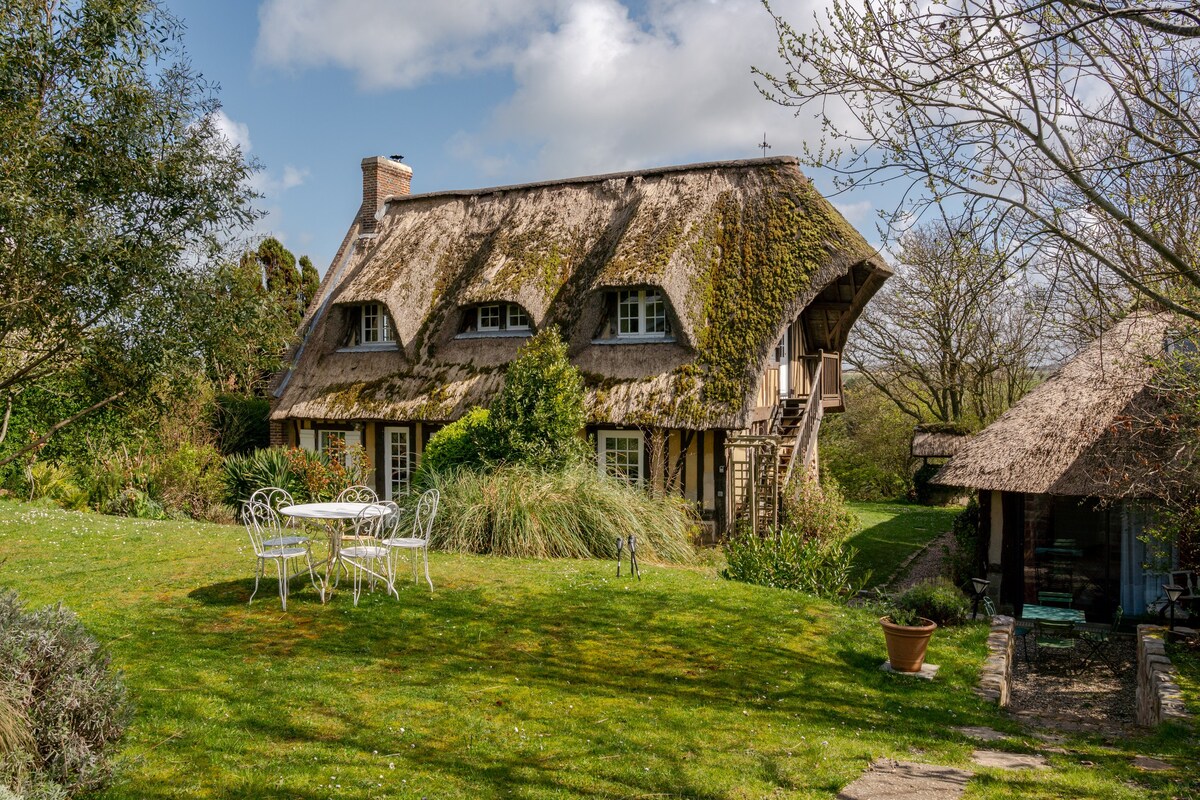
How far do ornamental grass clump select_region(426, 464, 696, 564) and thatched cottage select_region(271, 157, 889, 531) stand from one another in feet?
7.29

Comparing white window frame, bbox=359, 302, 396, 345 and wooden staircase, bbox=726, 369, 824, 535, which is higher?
→ white window frame, bbox=359, 302, 396, 345

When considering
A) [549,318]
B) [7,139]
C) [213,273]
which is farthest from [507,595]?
[549,318]

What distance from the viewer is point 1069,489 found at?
11.7 metres

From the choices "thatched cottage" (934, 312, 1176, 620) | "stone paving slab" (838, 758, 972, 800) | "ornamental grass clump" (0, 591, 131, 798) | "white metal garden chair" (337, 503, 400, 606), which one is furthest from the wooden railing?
"ornamental grass clump" (0, 591, 131, 798)

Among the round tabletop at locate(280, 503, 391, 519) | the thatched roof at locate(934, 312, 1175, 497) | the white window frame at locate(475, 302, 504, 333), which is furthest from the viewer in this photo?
the white window frame at locate(475, 302, 504, 333)

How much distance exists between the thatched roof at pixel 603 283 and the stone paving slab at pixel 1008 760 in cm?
818

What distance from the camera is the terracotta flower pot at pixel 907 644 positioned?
24.8 feet

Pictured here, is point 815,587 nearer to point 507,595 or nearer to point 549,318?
point 507,595

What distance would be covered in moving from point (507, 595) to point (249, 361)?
359 centimetres

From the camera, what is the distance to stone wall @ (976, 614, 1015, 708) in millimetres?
7459

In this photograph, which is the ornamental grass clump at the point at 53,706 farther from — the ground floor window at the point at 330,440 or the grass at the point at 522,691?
the ground floor window at the point at 330,440

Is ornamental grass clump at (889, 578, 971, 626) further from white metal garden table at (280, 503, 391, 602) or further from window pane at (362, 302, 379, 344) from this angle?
window pane at (362, 302, 379, 344)

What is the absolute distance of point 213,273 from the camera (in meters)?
7.51

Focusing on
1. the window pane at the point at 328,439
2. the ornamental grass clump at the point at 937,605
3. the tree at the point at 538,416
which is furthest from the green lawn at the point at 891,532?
the window pane at the point at 328,439
